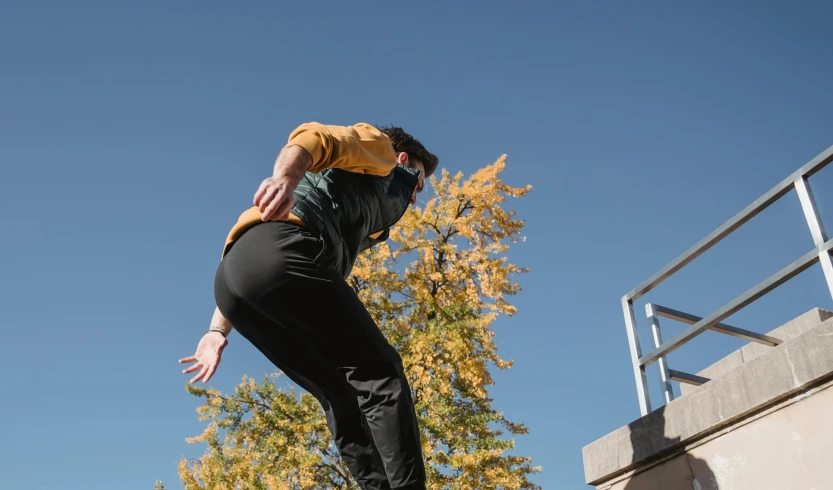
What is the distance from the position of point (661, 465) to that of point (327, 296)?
1.77 metres

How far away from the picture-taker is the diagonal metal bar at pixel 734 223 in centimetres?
265

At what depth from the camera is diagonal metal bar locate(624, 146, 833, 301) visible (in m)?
2.65

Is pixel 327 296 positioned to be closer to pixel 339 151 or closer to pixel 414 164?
pixel 339 151

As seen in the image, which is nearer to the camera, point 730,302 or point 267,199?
point 267,199

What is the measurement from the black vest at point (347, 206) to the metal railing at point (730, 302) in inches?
61.8

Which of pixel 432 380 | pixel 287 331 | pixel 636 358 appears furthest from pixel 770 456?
pixel 432 380

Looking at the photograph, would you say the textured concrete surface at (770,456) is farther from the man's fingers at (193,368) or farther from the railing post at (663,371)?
the man's fingers at (193,368)

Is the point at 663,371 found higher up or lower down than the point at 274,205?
higher up

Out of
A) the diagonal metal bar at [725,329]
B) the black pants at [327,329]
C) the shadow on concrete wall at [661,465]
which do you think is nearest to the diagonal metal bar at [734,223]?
the diagonal metal bar at [725,329]

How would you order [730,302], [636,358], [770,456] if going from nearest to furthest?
[770,456] < [730,302] < [636,358]

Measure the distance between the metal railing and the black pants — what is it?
1691 millimetres

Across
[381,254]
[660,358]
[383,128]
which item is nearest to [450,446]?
[381,254]

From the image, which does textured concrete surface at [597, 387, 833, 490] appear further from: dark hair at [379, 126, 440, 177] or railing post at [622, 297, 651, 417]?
dark hair at [379, 126, 440, 177]

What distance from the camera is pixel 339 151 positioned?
204 cm
